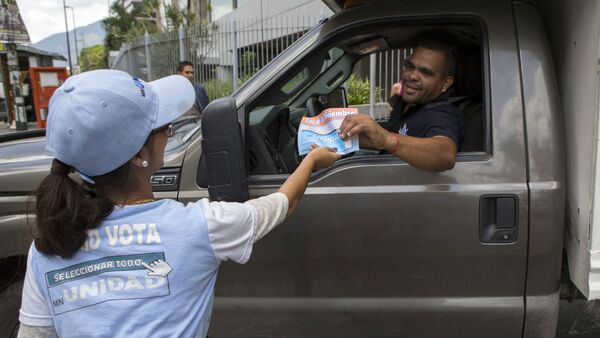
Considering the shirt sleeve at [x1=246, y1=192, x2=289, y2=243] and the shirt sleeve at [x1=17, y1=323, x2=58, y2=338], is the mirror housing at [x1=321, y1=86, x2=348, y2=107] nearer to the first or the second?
the shirt sleeve at [x1=246, y1=192, x2=289, y2=243]

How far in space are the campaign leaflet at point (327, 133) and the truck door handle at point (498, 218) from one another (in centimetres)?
61

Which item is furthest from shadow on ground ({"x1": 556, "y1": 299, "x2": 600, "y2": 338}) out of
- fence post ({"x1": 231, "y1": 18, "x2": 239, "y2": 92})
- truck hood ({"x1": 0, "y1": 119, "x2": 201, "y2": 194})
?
fence post ({"x1": 231, "y1": 18, "x2": 239, "y2": 92})

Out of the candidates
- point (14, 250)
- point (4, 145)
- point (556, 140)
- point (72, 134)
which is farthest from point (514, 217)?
point (4, 145)

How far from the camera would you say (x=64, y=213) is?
1.15 metres

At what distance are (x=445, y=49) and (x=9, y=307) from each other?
2422mm

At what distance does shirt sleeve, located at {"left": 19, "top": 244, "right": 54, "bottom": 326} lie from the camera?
1229mm

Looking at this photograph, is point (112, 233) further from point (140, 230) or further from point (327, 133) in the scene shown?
point (327, 133)

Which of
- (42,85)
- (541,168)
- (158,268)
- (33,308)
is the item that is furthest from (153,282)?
(42,85)

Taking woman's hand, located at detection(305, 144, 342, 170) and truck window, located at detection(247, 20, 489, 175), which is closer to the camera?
woman's hand, located at detection(305, 144, 342, 170)

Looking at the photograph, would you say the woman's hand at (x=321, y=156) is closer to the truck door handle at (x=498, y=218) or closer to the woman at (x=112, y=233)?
the woman at (x=112, y=233)

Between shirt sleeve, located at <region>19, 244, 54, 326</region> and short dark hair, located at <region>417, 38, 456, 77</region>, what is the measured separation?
1899 mm

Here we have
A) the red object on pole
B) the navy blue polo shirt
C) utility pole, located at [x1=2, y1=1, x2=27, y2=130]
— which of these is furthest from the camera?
the red object on pole

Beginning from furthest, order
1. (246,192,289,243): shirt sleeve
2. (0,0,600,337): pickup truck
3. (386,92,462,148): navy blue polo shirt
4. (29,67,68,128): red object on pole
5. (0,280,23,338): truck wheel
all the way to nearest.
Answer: (29,67,68,128): red object on pole < (0,280,23,338): truck wheel < (386,92,462,148): navy blue polo shirt < (0,0,600,337): pickup truck < (246,192,289,243): shirt sleeve

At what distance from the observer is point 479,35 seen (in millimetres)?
2135
